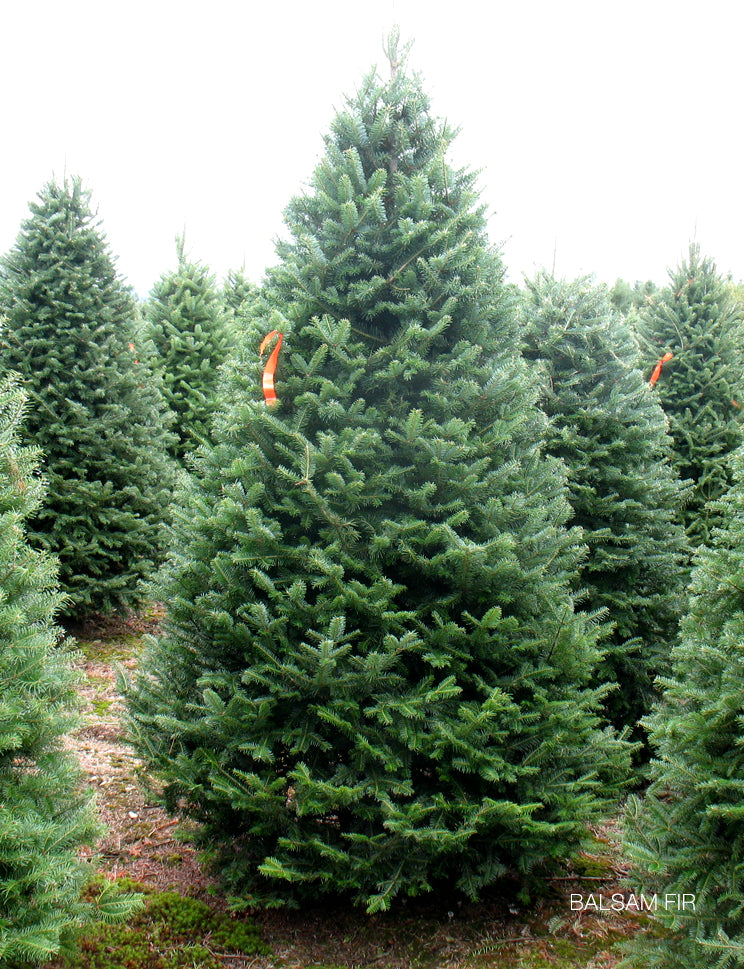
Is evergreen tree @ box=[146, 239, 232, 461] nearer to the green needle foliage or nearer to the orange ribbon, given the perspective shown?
the orange ribbon

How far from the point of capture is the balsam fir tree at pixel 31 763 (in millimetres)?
2465

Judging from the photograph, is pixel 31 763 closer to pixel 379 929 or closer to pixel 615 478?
pixel 379 929

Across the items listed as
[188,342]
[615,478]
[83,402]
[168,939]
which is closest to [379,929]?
[168,939]

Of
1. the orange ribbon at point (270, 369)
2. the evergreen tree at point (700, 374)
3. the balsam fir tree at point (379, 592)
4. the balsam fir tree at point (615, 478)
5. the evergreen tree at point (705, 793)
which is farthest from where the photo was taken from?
the evergreen tree at point (700, 374)

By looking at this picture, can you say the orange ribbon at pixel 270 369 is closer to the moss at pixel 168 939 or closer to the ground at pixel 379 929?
the ground at pixel 379 929

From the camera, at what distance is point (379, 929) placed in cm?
346

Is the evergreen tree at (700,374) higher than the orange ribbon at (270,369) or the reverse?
higher

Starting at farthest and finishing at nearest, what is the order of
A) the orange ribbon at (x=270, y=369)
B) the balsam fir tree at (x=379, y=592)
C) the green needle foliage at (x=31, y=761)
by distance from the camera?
the orange ribbon at (x=270, y=369), the balsam fir tree at (x=379, y=592), the green needle foliage at (x=31, y=761)

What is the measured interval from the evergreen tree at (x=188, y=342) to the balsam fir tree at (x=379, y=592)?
6799 millimetres

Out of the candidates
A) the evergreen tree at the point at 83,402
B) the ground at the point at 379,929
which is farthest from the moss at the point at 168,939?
the evergreen tree at the point at 83,402

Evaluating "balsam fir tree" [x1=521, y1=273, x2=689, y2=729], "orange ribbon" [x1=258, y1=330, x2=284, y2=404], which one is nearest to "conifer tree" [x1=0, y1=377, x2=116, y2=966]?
"orange ribbon" [x1=258, y1=330, x2=284, y2=404]

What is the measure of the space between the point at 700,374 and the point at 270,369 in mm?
5593

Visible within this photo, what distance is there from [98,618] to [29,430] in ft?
7.54

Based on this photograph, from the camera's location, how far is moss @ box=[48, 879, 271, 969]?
10.4ft
